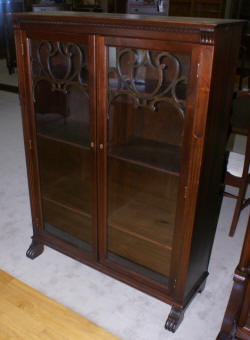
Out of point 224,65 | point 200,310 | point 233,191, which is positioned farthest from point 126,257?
point 233,191

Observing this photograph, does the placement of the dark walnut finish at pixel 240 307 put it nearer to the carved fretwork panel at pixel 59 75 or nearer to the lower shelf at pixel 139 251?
the lower shelf at pixel 139 251

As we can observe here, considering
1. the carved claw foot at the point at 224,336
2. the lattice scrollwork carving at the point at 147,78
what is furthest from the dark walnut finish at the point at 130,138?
the carved claw foot at the point at 224,336

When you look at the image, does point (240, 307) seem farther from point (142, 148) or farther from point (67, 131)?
point (67, 131)

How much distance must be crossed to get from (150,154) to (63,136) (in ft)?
1.40

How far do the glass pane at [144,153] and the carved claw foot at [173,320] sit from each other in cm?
15

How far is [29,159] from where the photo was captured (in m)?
1.67

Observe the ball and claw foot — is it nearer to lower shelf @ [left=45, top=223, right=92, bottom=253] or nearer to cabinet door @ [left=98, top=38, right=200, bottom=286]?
cabinet door @ [left=98, top=38, right=200, bottom=286]

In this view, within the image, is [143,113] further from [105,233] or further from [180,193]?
[105,233]

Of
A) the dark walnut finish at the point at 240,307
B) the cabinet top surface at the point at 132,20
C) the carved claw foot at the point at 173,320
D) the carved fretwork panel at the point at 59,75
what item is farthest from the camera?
the carved claw foot at the point at 173,320

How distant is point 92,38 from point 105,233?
83 cm

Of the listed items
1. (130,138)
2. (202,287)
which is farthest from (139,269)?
(130,138)

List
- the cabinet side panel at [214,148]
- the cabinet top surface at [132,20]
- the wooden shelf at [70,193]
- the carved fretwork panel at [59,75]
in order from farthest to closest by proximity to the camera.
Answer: the wooden shelf at [70,193]
the carved fretwork panel at [59,75]
the cabinet side panel at [214,148]
the cabinet top surface at [132,20]

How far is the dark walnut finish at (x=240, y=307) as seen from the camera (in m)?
1.24

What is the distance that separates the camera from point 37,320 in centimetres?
151
